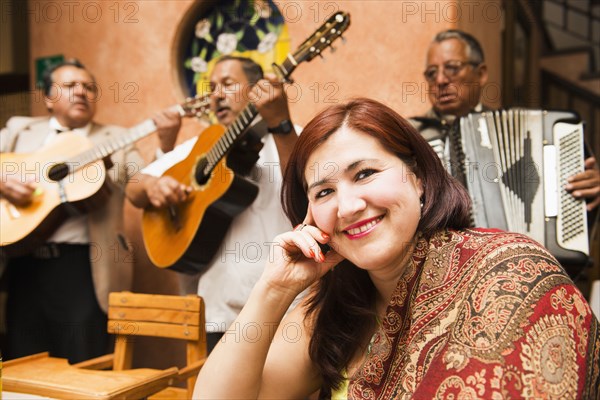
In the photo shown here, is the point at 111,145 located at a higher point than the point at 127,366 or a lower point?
higher

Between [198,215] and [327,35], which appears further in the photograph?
[198,215]

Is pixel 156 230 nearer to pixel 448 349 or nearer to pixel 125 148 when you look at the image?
pixel 125 148

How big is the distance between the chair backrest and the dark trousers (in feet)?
1.99

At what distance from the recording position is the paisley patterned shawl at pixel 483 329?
0.94 metres

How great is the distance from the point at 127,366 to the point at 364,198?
1.35 m

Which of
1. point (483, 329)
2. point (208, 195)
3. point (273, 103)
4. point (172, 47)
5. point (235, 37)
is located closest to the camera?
point (483, 329)

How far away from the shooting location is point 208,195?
2.30 m

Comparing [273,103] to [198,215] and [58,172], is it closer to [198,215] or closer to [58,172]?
[198,215]

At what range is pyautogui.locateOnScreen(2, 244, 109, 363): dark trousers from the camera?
8.73 ft

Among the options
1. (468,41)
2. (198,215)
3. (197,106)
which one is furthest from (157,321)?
(468,41)

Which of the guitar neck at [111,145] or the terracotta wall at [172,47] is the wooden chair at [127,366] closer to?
the guitar neck at [111,145]

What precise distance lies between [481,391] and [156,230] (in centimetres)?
186

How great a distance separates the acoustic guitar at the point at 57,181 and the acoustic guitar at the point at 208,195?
0.28 meters

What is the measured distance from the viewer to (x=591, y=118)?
5020mm
